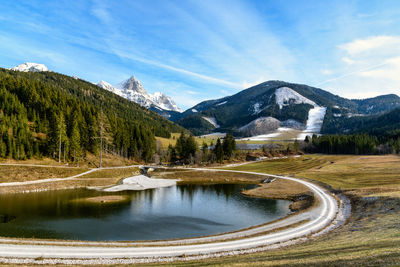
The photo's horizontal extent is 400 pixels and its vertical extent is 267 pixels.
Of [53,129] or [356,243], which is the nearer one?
[356,243]

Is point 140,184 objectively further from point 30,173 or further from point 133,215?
point 133,215

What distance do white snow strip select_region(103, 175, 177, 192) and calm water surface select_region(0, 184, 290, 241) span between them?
21.4ft

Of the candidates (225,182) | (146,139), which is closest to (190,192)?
(225,182)

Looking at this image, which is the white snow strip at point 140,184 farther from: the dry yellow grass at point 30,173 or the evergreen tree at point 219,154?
the evergreen tree at point 219,154

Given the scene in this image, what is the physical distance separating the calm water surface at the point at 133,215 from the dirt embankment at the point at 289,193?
3.34m

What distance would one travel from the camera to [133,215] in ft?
165

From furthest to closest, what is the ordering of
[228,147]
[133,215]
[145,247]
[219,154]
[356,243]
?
[228,147] → [219,154] → [133,215] → [145,247] → [356,243]

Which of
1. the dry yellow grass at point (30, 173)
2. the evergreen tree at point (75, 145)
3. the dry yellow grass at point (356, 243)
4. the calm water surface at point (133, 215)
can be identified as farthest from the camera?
the evergreen tree at point (75, 145)

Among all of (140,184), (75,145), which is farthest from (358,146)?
(75,145)

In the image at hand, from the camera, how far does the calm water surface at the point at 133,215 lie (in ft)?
129

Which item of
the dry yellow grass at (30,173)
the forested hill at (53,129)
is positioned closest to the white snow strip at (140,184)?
the dry yellow grass at (30,173)

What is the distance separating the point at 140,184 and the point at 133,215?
1440 inches

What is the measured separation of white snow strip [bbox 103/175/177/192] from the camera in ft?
259

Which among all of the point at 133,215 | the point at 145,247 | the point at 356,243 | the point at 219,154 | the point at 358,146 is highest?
the point at 358,146
